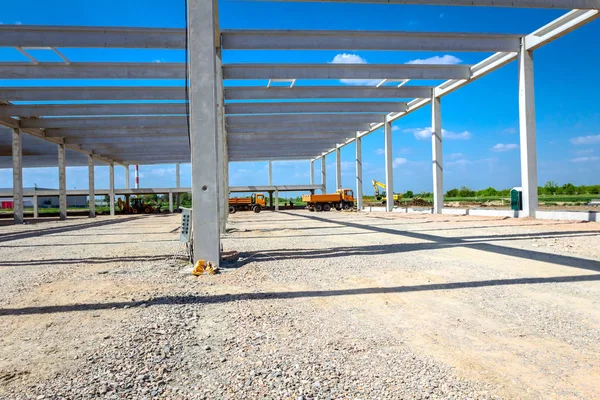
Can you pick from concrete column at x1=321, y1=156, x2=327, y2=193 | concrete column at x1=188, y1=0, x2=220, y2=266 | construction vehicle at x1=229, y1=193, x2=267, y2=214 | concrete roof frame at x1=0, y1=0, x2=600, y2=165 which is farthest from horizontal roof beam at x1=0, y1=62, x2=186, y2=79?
concrete column at x1=321, y1=156, x2=327, y2=193

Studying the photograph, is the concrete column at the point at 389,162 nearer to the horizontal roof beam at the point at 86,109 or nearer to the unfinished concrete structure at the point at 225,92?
the unfinished concrete structure at the point at 225,92

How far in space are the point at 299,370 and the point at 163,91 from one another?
2045 centimetres

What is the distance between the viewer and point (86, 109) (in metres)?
23.4

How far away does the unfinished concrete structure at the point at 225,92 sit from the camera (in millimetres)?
7645

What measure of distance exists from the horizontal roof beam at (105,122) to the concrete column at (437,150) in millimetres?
15003

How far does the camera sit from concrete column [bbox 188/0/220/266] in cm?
754

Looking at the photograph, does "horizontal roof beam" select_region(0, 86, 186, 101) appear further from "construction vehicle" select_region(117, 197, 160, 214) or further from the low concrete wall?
"construction vehicle" select_region(117, 197, 160, 214)

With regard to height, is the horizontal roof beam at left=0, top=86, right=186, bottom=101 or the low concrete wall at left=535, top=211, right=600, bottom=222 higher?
the horizontal roof beam at left=0, top=86, right=186, bottom=101

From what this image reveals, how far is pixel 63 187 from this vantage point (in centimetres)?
3328

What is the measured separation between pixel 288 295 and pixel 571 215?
14276mm

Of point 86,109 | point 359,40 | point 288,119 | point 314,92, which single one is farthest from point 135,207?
point 359,40

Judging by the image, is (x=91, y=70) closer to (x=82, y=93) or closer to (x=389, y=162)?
(x=82, y=93)

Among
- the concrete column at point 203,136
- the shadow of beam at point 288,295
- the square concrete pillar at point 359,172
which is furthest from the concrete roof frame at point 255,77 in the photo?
the shadow of beam at point 288,295

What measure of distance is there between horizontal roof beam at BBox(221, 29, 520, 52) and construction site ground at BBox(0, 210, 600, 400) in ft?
34.8
